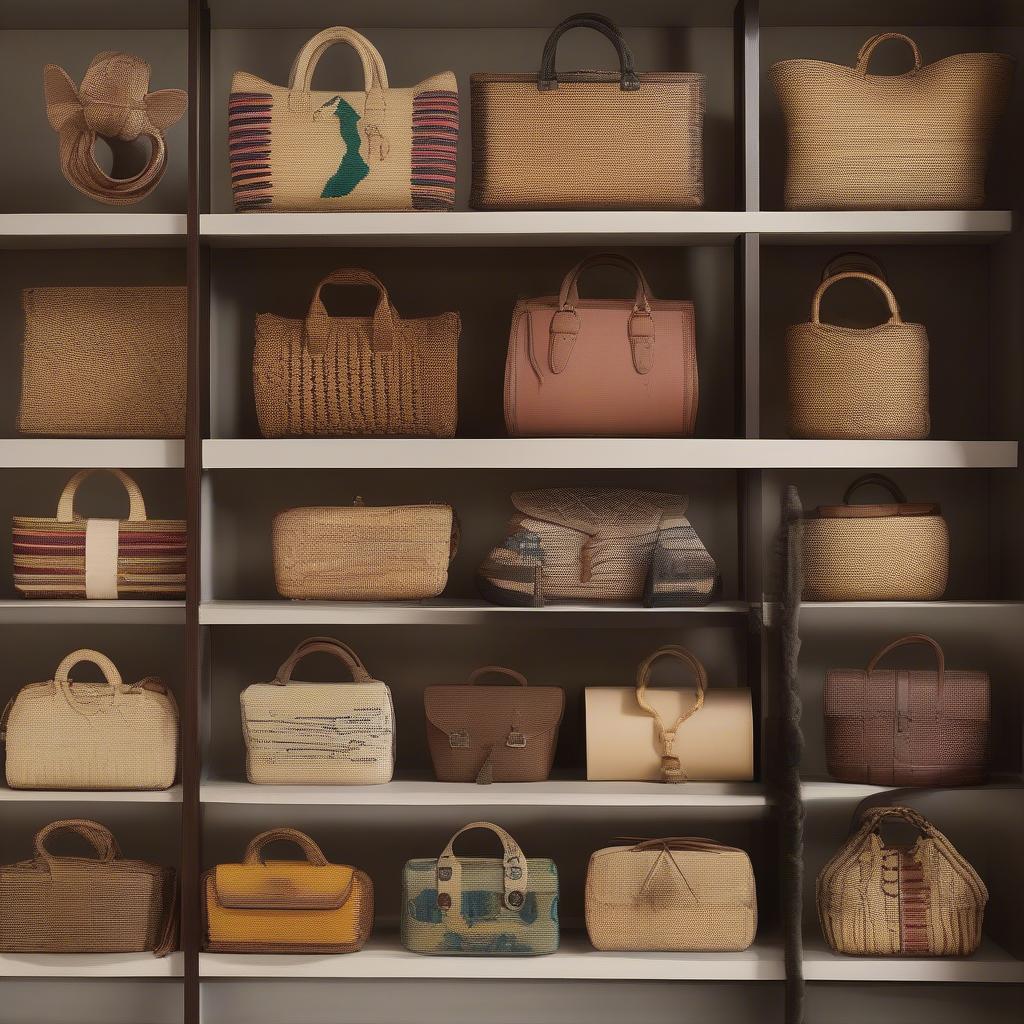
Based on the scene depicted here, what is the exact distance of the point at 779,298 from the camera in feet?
9.85

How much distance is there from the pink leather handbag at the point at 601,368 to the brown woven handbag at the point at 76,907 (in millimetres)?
1427

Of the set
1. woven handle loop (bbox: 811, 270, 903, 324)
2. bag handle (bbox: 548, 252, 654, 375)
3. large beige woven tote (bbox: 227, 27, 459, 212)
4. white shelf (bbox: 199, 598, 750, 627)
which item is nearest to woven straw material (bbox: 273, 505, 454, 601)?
white shelf (bbox: 199, 598, 750, 627)

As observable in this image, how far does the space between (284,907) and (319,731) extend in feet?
1.33

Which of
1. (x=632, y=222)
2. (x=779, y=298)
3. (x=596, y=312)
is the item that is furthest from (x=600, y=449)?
(x=779, y=298)

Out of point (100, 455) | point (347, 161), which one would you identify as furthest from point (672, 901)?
point (347, 161)

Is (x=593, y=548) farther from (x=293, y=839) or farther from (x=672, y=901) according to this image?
(x=293, y=839)

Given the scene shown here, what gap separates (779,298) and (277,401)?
135 centimetres

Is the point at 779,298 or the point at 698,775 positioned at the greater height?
the point at 779,298

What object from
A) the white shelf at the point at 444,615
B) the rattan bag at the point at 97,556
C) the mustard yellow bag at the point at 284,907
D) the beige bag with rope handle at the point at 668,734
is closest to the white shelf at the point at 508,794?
the beige bag with rope handle at the point at 668,734

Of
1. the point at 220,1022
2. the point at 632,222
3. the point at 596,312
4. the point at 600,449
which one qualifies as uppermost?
the point at 632,222

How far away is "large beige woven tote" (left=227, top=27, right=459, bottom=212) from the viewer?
2605 mm

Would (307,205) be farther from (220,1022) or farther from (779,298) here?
(220,1022)

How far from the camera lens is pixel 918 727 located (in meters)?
2.62

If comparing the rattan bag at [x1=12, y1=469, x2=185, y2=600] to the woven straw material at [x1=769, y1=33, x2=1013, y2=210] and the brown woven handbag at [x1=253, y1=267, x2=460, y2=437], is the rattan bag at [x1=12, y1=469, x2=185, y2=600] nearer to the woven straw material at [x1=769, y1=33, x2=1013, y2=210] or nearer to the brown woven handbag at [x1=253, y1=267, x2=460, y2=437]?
the brown woven handbag at [x1=253, y1=267, x2=460, y2=437]
